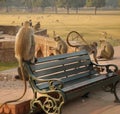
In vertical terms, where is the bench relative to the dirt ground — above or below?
above

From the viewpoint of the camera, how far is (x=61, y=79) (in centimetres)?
580

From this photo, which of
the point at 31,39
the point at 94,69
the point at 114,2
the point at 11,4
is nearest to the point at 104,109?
the point at 94,69

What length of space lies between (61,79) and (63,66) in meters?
0.26

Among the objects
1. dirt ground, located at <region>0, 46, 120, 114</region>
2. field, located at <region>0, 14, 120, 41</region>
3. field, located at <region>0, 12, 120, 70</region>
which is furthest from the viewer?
field, located at <region>0, 14, 120, 41</region>

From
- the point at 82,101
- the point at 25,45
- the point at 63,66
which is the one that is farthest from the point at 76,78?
the point at 25,45

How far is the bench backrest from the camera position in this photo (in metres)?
5.51

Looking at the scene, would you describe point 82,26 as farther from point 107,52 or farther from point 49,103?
point 49,103

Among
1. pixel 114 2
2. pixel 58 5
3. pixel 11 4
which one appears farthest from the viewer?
pixel 114 2

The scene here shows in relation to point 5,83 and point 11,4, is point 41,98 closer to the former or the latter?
point 5,83

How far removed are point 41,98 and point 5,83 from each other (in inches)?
67.3

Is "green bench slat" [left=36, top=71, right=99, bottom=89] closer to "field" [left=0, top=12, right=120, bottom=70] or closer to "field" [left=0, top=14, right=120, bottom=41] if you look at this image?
"field" [left=0, top=12, right=120, bottom=70]

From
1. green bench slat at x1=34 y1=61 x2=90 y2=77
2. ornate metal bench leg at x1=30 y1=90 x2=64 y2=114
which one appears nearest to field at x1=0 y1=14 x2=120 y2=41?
green bench slat at x1=34 y1=61 x2=90 y2=77

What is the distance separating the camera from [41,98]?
211 inches

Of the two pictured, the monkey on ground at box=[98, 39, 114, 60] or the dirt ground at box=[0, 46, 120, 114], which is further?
the monkey on ground at box=[98, 39, 114, 60]
